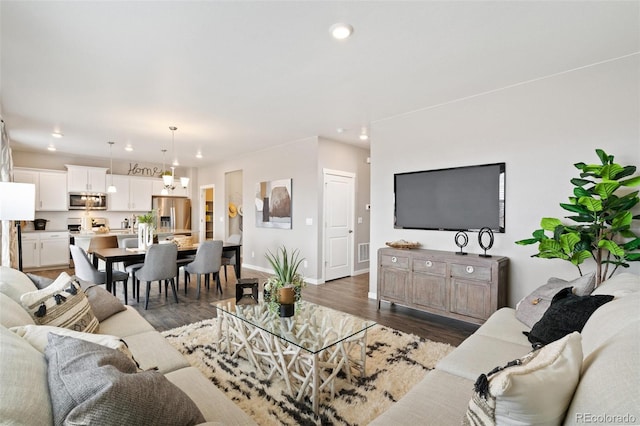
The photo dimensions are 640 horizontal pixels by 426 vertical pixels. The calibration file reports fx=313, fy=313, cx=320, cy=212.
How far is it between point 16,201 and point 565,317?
13.2 ft

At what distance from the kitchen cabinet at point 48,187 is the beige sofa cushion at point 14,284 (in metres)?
6.38

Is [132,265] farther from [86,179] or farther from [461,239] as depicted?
[461,239]

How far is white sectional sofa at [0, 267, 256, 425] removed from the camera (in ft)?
2.57

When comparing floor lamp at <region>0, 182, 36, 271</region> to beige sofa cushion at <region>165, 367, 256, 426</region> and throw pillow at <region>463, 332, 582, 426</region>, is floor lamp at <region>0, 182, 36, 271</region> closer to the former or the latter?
beige sofa cushion at <region>165, 367, 256, 426</region>

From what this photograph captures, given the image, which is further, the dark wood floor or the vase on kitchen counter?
the vase on kitchen counter

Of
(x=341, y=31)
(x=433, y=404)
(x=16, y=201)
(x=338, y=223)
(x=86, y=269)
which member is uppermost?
(x=341, y=31)

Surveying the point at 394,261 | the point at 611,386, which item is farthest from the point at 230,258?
the point at 611,386

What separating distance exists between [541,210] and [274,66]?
306 centimetres

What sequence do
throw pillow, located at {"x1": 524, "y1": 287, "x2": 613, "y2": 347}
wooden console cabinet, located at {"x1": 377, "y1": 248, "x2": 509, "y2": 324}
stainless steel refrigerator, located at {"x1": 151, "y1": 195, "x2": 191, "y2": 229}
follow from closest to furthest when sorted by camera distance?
1. throw pillow, located at {"x1": 524, "y1": 287, "x2": 613, "y2": 347}
2. wooden console cabinet, located at {"x1": 377, "y1": 248, "x2": 509, "y2": 324}
3. stainless steel refrigerator, located at {"x1": 151, "y1": 195, "x2": 191, "y2": 229}

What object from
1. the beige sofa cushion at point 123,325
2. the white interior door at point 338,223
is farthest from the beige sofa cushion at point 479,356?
the white interior door at point 338,223

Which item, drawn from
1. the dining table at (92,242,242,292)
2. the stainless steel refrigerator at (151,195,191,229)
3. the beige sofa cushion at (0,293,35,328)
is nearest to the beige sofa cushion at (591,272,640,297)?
the beige sofa cushion at (0,293,35,328)

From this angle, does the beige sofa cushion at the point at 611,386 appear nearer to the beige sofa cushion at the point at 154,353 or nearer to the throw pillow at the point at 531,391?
the throw pillow at the point at 531,391

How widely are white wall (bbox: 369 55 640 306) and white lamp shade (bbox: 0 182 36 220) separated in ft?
13.2

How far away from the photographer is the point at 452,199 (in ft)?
12.7
